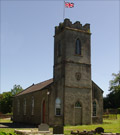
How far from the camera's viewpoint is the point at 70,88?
31.2 m

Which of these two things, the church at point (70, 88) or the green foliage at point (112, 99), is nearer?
the church at point (70, 88)

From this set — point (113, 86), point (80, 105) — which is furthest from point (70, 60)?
point (113, 86)

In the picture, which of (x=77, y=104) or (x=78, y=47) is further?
(x=78, y=47)

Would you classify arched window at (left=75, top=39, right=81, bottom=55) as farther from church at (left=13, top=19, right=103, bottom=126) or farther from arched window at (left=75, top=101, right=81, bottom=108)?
arched window at (left=75, top=101, right=81, bottom=108)

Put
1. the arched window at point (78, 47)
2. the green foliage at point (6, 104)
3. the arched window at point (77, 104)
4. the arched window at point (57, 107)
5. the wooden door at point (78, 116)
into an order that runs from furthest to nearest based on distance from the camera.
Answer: the green foliage at point (6, 104), the arched window at point (78, 47), the arched window at point (77, 104), the wooden door at point (78, 116), the arched window at point (57, 107)

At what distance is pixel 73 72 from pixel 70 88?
2264mm

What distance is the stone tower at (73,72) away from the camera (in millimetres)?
30719

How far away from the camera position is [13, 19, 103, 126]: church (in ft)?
100

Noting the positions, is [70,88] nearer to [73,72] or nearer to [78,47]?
[73,72]

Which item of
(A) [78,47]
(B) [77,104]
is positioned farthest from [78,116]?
(A) [78,47]

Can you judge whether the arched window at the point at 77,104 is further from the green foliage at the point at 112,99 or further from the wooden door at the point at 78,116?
the green foliage at the point at 112,99

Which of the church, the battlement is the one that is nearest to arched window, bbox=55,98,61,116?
the church

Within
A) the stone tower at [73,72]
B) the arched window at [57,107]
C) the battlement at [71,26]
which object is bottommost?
the arched window at [57,107]

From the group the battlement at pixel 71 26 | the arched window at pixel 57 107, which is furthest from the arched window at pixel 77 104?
the battlement at pixel 71 26
